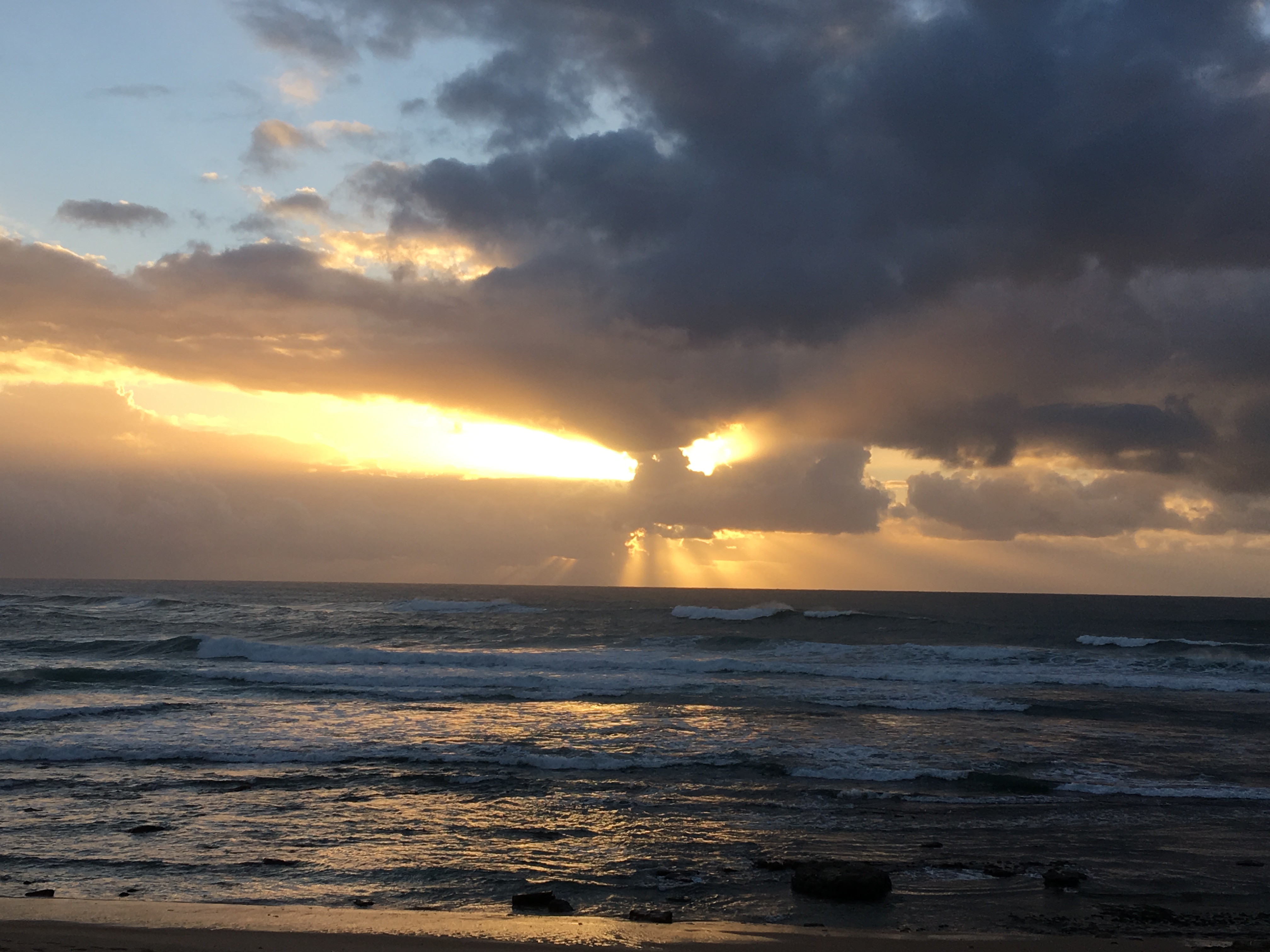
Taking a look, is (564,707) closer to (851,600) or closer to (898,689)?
(898,689)

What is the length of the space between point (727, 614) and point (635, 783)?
5245 cm

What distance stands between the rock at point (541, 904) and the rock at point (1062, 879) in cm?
594

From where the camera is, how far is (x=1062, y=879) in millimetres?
10203

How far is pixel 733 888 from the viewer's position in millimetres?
10016

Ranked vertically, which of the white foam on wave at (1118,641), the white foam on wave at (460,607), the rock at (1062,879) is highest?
the rock at (1062,879)

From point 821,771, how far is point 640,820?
15.9ft

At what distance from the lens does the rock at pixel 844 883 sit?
9617 millimetres

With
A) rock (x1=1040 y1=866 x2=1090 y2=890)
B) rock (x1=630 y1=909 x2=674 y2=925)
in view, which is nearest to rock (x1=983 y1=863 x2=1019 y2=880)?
rock (x1=1040 y1=866 x2=1090 y2=890)

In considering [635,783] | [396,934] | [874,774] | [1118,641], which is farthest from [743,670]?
[1118,641]

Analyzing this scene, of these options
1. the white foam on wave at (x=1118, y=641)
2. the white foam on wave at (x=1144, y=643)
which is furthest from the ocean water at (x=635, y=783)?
the white foam on wave at (x=1144, y=643)

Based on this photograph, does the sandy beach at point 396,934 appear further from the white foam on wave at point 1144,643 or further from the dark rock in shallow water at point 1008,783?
the white foam on wave at point 1144,643

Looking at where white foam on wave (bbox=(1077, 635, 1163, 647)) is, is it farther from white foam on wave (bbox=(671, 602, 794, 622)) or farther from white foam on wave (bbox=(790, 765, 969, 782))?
white foam on wave (bbox=(790, 765, 969, 782))

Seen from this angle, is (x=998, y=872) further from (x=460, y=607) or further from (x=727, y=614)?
(x=460, y=607)

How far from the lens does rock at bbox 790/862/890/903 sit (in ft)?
31.6
